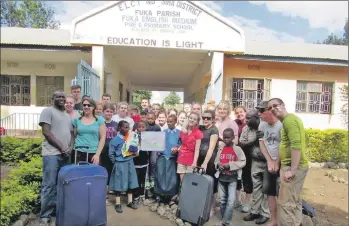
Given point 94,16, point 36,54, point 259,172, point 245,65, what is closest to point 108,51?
point 94,16

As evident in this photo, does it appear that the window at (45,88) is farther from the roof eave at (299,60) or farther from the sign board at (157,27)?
the roof eave at (299,60)

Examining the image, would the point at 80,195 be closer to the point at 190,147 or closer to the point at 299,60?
the point at 190,147

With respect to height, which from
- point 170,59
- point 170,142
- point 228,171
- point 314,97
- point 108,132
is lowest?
point 228,171

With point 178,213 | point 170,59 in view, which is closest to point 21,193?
point 178,213

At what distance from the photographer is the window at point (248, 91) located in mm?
10602

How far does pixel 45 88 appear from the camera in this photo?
11.8 meters

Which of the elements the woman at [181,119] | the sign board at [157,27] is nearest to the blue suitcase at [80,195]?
the woman at [181,119]

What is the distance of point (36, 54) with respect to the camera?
1031 centimetres

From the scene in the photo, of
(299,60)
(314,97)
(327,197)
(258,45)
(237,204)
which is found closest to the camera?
(237,204)

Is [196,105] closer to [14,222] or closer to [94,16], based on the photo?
[14,222]

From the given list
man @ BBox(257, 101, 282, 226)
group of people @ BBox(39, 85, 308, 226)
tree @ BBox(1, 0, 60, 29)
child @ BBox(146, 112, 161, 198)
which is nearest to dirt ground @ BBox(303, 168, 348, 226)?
man @ BBox(257, 101, 282, 226)

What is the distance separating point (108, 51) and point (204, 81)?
168 inches

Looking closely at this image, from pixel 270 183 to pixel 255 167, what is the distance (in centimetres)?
35

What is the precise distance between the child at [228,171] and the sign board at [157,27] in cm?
546
